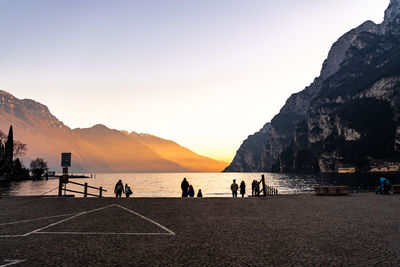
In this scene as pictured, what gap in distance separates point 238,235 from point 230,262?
135 inches

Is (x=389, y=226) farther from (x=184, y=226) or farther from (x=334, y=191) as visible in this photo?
(x=334, y=191)

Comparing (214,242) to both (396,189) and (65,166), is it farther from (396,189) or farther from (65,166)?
(396,189)

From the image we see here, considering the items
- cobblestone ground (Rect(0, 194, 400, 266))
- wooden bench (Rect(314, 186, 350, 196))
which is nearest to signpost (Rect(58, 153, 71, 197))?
cobblestone ground (Rect(0, 194, 400, 266))

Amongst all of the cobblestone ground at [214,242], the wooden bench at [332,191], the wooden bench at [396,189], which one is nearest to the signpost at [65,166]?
Answer: the cobblestone ground at [214,242]

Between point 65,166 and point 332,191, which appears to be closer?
point 65,166

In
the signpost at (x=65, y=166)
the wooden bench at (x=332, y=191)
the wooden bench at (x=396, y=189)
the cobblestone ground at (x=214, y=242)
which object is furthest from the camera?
the wooden bench at (x=396, y=189)

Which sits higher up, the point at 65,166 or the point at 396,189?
the point at 65,166

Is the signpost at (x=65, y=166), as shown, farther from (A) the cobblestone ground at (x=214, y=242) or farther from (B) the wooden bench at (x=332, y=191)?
(B) the wooden bench at (x=332, y=191)

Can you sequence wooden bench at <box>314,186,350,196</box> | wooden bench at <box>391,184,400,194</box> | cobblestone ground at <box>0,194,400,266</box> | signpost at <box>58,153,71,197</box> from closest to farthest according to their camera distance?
cobblestone ground at <box>0,194,400,266</box> → signpost at <box>58,153,71,197</box> → wooden bench at <box>314,186,350,196</box> → wooden bench at <box>391,184,400,194</box>

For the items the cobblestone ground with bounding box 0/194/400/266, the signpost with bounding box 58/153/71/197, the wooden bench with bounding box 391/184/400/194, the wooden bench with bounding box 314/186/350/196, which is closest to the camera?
the cobblestone ground with bounding box 0/194/400/266

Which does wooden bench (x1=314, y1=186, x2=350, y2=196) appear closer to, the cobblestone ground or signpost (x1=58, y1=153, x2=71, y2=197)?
the cobblestone ground

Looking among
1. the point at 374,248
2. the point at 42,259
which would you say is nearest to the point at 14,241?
the point at 42,259

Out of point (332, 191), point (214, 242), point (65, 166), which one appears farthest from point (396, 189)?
point (65, 166)

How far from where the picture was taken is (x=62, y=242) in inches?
375
